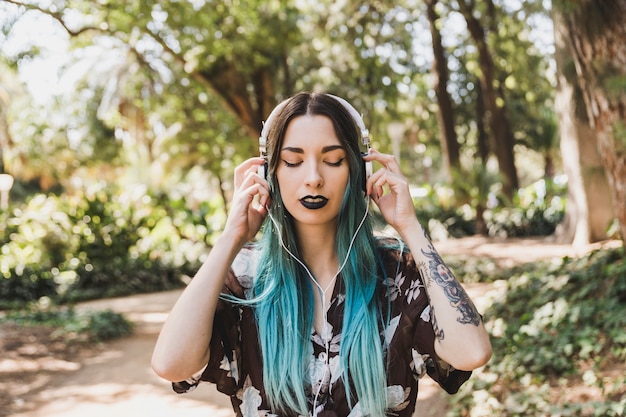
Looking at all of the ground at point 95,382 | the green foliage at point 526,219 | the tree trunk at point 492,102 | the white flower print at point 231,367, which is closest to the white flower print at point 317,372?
the white flower print at point 231,367

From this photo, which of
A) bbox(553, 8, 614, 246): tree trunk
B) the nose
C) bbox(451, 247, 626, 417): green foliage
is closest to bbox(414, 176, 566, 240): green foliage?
bbox(553, 8, 614, 246): tree trunk

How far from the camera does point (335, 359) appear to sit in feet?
5.70

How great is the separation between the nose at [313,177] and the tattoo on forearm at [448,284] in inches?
14.9

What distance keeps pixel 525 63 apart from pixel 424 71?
13.6ft

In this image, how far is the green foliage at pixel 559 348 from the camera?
4086 mm

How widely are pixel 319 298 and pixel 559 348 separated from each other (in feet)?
12.0

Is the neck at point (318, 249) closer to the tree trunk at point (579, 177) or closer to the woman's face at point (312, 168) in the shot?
the woman's face at point (312, 168)

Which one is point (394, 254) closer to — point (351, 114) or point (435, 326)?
point (435, 326)

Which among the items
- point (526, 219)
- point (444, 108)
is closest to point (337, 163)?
point (444, 108)

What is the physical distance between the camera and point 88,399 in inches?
232

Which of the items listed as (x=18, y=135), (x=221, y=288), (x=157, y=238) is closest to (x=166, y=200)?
(x=157, y=238)

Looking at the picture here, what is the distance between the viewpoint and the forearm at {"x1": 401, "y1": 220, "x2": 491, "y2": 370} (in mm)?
1662

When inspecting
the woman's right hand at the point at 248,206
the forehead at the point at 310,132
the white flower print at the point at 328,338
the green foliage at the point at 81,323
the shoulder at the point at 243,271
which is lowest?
the green foliage at the point at 81,323

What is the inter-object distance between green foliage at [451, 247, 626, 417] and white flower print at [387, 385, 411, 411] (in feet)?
7.81
